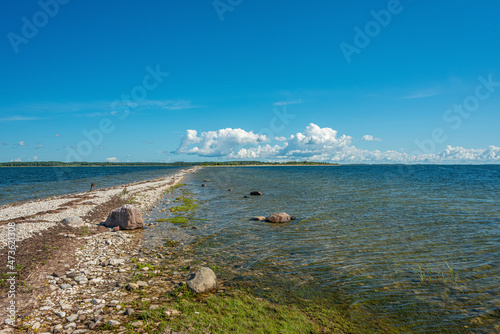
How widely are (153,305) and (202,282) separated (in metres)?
1.85

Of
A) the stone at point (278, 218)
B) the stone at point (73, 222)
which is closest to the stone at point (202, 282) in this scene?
the stone at point (278, 218)

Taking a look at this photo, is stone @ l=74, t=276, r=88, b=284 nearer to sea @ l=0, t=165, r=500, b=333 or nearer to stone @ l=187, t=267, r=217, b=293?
stone @ l=187, t=267, r=217, b=293

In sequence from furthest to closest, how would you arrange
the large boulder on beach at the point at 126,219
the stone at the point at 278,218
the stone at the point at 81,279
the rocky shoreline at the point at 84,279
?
→ the stone at the point at 278,218, the large boulder on beach at the point at 126,219, the stone at the point at 81,279, the rocky shoreline at the point at 84,279

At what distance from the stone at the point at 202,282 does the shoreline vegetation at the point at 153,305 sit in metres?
0.26

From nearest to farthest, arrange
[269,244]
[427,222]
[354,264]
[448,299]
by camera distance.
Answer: [448,299]
[354,264]
[269,244]
[427,222]

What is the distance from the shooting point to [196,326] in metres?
7.43

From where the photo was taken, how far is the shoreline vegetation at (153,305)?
24.7 feet

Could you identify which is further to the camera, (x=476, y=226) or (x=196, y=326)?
(x=476, y=226)

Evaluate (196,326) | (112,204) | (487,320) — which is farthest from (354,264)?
(112,204)

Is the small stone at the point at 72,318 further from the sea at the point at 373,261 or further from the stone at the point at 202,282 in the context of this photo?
the sea at the point at 373,261

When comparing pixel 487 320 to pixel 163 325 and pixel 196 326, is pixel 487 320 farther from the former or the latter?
pixel 163 325

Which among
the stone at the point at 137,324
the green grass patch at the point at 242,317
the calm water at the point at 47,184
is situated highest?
the stone at the point at 137,324

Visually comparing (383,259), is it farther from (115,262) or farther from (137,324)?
(115,262)

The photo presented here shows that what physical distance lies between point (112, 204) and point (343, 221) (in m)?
24.1
